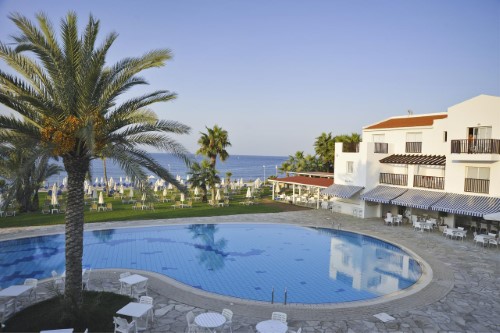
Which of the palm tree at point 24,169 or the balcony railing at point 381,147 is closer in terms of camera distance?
the palm tree at point 24,169

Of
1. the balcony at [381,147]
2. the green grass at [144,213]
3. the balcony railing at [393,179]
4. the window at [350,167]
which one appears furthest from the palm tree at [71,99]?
the window at [350,167]

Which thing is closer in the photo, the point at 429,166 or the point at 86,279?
the point at 86,279

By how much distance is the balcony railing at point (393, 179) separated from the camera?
1080 inches

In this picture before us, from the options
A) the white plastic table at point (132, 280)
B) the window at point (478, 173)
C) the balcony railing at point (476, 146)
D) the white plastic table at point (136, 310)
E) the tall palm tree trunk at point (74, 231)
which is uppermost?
the balcony railing at point (476, 146)

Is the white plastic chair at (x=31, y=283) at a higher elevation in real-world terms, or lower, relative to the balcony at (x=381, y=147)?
lower

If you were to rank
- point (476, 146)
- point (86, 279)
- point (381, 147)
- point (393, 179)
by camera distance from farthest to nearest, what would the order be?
point (381, 147) < point (393, 179) < point (476, 146) < point (86, 279)

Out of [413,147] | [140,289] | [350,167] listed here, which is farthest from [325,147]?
[140,289]

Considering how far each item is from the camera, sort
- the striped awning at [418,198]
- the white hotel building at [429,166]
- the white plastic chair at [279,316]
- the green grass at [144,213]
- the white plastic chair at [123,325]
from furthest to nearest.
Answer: the green grass at [144,213] → the striped awning at [418,198] → the white hotel building at [429,166] → the white plastic chair at [279,316] → the white plastic chair at [123,325]

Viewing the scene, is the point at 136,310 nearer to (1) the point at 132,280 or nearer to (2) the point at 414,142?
(1) the point at 132,280

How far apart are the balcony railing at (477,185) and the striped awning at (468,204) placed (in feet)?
1.46

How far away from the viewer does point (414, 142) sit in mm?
27500

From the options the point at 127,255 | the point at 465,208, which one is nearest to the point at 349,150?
the point at 465,208

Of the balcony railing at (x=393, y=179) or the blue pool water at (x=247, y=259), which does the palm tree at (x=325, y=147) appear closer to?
the balcony railing at (x=393, y=179)

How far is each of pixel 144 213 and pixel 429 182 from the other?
910 inches
